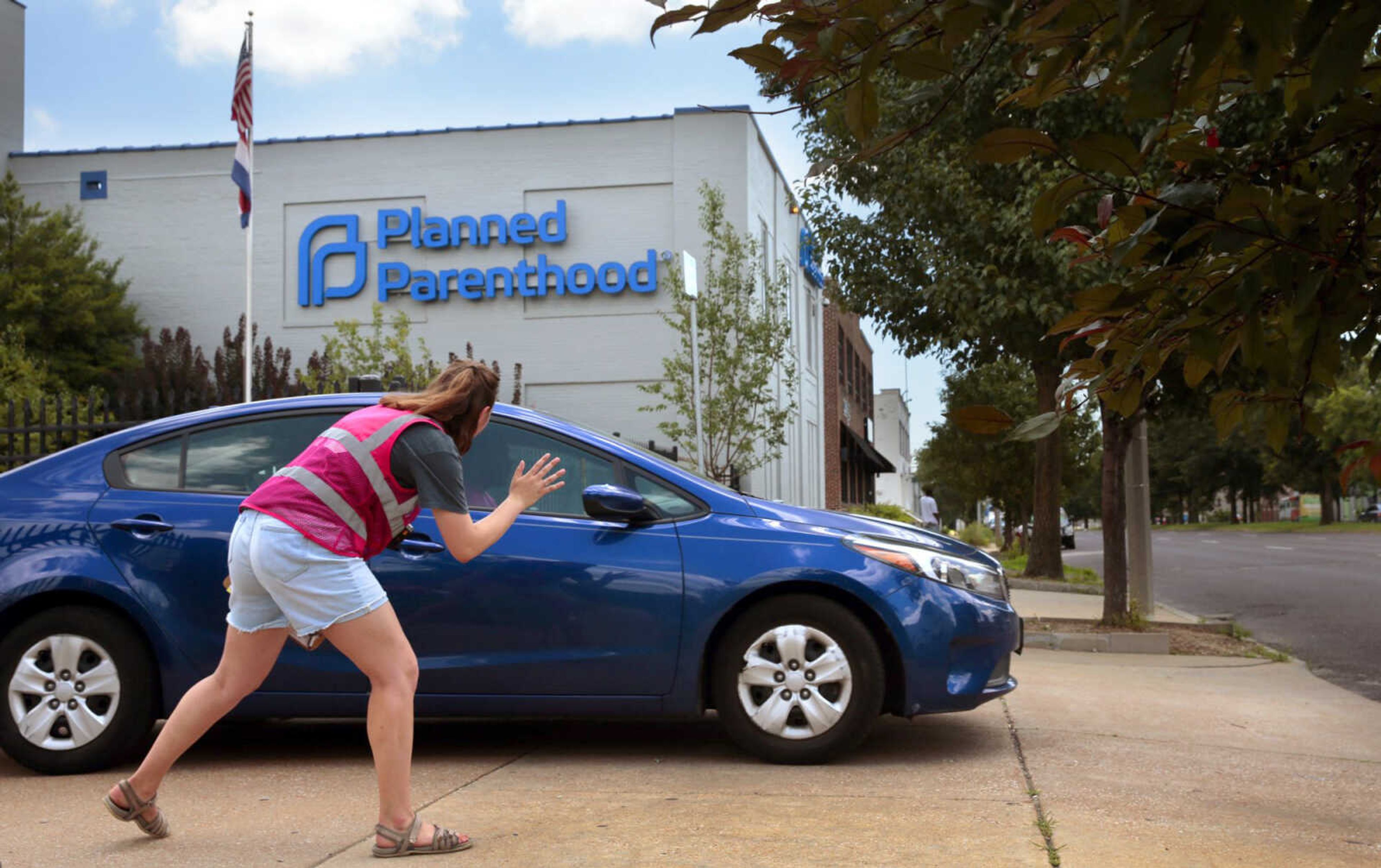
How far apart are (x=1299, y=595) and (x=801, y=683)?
13.8 meters

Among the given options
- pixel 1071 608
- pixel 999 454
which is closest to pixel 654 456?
pixel 1071 608

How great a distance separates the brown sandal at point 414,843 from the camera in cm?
401

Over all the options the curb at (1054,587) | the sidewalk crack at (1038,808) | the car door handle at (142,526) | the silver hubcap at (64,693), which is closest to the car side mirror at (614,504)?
the car door handle at (142,526)

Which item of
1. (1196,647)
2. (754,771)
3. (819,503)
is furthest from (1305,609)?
(819,503)

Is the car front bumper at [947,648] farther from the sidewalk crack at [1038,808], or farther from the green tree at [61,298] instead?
the green tree at [61,298]

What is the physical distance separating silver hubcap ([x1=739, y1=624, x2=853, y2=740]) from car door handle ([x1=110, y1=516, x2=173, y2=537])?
2470 millimetres

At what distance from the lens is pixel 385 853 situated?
4.03 meters

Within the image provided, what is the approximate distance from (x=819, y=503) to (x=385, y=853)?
29.2m

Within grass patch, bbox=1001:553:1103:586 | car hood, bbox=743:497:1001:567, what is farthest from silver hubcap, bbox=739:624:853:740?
grass patch, bbox=1001:553:1103:586

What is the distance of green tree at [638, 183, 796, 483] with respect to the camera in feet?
54.5

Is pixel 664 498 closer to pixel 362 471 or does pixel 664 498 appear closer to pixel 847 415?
pixel 362 471

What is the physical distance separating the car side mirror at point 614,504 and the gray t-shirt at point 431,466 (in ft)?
5.00

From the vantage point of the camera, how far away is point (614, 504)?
18.3ft

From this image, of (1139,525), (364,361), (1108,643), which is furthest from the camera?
(364,361)
